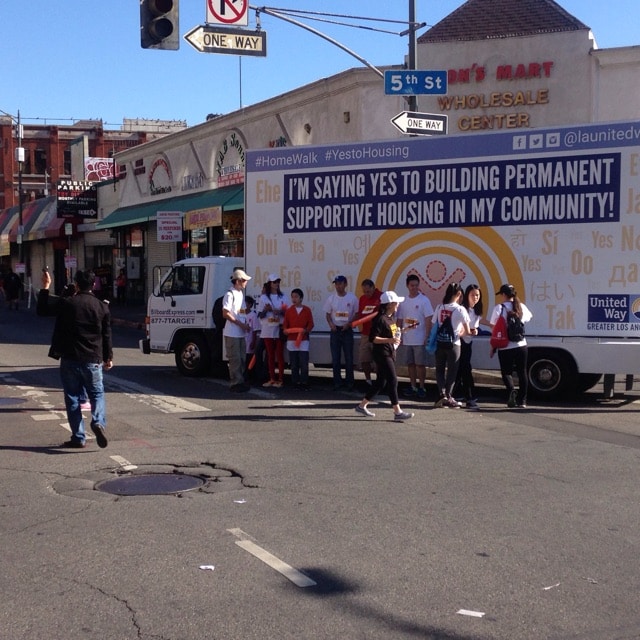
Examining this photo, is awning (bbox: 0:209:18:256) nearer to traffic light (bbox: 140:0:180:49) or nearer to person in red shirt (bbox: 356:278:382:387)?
person in red shirt (bbox: 356:278:382:387)

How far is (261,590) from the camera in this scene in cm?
523

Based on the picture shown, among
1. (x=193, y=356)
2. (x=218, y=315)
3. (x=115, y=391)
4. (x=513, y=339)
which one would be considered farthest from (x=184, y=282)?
(x=513, y=339)

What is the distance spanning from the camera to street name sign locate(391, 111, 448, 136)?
16.6 m

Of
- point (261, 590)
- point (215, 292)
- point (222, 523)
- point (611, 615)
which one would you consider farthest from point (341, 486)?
point (215, 292)

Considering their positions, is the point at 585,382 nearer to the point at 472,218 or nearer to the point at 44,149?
the point at 472,218

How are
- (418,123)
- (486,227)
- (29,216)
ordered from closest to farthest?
(486,227) → (418,123) → (29,216)

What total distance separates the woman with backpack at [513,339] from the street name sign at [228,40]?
20.9 feet

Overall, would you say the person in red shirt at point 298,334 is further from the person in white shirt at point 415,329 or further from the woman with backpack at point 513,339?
the woman with backpack at point 513,339

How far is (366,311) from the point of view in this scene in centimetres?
1373

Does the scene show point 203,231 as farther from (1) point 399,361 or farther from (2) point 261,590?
(2) point 261,590

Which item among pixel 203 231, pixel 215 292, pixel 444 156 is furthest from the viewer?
pixel 203 231

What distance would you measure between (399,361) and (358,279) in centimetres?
145

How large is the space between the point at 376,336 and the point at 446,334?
5.08 feet

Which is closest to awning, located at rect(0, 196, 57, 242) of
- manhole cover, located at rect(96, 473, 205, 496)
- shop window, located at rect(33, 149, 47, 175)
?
shop window, located at rect(33, 149, 47, 175)
